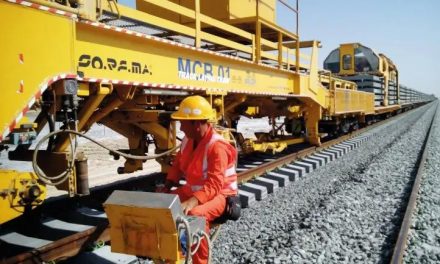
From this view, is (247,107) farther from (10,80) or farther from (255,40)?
(10,80)

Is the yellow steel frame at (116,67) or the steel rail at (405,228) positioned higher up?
the yellow steel frame at (116,67)

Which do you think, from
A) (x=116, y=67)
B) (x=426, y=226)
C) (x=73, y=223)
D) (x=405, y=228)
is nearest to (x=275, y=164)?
(x=426, y=226)

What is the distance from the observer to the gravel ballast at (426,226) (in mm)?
3751

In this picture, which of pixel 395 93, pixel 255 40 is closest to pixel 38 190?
pixel 255 40

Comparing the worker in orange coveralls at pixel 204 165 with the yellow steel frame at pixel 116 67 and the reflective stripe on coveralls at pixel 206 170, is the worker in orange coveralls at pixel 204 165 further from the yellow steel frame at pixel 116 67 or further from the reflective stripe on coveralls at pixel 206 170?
the yellow steel frame at pixel 116 67

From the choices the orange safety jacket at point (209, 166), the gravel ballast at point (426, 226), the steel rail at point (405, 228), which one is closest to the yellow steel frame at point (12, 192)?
the orange safety jacket at point (209, 166)

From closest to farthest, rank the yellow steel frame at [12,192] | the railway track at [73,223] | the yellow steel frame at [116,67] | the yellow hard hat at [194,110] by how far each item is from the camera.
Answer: the yellow steel frame at [116,67] < the yellow steel frame at [12,192] < the yellow hard hat at [194,110] < the railway track at [73,223]

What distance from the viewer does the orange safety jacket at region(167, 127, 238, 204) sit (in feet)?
10.3

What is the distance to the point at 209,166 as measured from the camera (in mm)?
3188

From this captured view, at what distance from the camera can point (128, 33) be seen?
13.0ft

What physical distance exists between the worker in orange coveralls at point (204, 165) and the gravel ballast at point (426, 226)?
6.34ft

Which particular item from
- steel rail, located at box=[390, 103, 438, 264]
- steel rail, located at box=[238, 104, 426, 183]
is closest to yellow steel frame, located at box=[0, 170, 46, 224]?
steel rail, located at box=[390, 103, 438, 264]

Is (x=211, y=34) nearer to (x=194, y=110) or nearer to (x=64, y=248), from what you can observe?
(x=194, y=110)

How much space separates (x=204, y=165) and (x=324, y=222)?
2.08m
